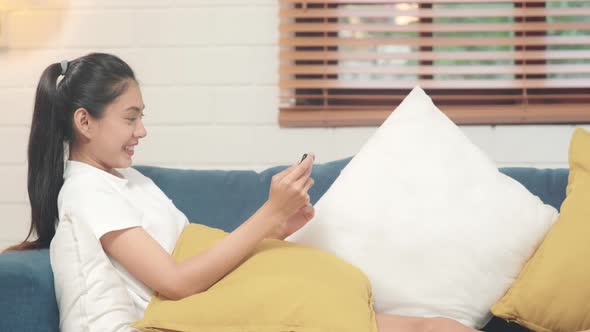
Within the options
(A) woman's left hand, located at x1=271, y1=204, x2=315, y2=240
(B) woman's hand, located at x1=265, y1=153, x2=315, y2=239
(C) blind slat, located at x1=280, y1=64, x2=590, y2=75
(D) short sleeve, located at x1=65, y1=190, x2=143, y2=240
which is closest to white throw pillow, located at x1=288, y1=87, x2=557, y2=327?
(A) woman's left hand, located at x1=271, y1=204, x2=315, y2=240

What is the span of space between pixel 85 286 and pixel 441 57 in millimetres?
1505

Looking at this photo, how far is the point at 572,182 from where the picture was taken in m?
1.95

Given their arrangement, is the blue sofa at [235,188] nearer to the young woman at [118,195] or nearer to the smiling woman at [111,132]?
the young woman at [118,195]

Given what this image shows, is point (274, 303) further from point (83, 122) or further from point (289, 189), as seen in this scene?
point (83, 122)

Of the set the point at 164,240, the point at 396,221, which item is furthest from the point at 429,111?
the point at 164,240

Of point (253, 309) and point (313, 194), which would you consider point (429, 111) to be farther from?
point (253, 309)

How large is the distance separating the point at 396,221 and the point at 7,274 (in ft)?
2.95

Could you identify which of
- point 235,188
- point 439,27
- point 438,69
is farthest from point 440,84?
point 235,188

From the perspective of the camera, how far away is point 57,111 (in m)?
1.85

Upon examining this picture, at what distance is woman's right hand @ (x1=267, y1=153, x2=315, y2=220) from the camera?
5.47 ft

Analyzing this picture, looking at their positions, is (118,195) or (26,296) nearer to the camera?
(26,296)

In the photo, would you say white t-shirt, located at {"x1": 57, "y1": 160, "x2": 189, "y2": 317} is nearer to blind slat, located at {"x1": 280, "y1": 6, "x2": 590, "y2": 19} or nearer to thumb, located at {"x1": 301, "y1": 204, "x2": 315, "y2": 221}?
thumb, located at {"x1": 301, "y1": 204, "x2": 315, "y2": 221}

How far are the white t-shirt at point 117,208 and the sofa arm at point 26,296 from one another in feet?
0.46

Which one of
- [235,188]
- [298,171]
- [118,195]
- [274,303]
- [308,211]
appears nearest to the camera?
[274,303]
